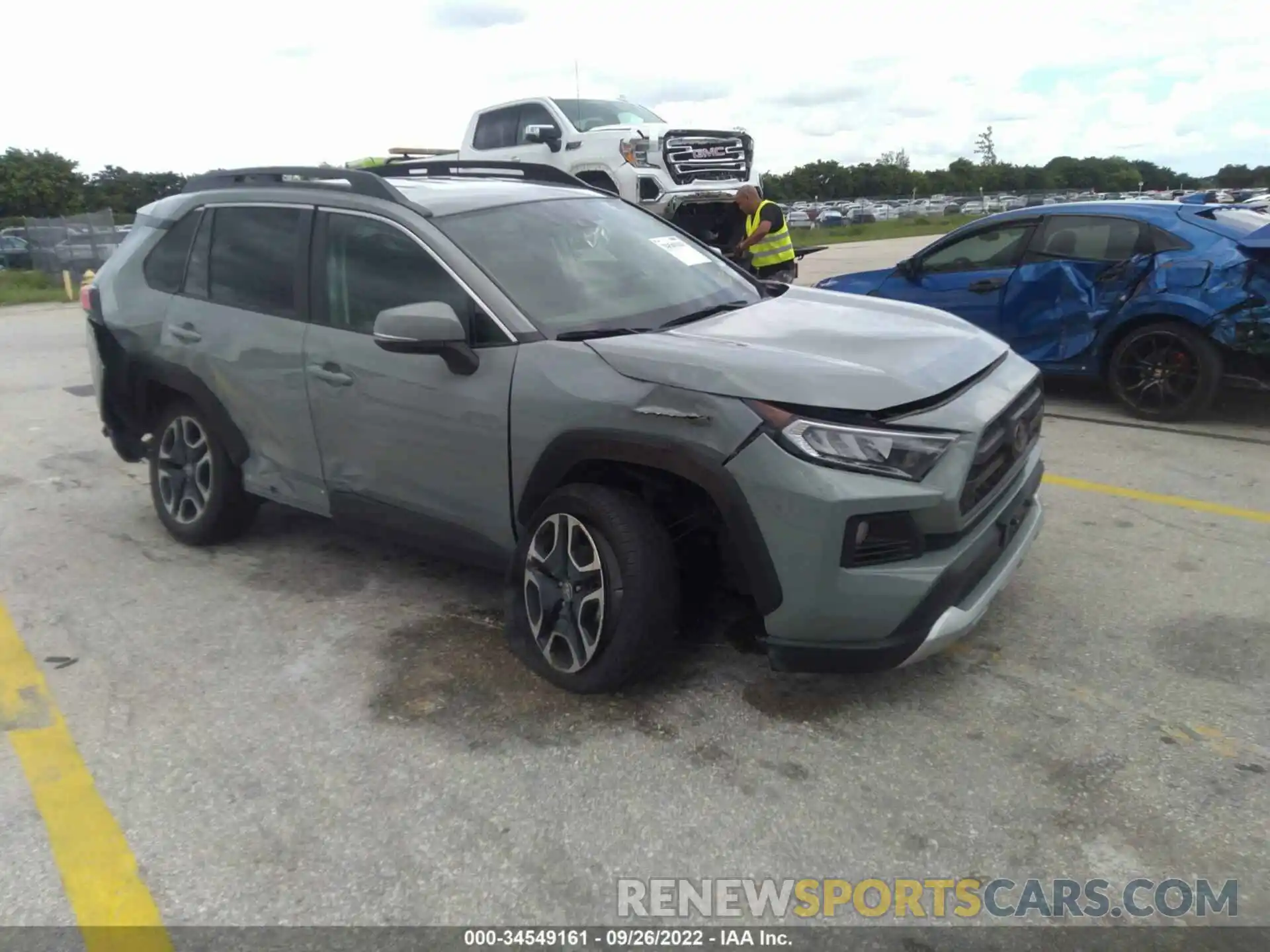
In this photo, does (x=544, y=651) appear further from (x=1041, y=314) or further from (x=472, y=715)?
(x=1041, y=314)

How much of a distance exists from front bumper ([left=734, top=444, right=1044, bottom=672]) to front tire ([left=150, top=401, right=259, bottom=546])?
9.51ft

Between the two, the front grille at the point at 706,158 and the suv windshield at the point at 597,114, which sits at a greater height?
the suv windshield at the point at 597,114

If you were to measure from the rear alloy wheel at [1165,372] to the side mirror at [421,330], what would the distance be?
535cm

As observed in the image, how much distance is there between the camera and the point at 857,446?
3.13 metres

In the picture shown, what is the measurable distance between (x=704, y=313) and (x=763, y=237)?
20.0ft

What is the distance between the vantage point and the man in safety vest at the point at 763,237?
9.97 m

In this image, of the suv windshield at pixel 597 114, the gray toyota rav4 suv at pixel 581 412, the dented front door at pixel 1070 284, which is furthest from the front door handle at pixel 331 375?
the suv windshield at pixel 597 114

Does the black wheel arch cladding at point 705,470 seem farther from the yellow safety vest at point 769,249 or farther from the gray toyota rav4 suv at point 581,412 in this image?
the yellow safety vest at point 769,249

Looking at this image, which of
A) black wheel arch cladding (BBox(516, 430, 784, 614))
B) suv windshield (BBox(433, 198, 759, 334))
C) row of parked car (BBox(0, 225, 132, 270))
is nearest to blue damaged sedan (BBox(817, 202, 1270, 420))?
suv windshield (BBox(433, 198, 759, 334))

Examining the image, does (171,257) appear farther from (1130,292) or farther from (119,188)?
(119,188)

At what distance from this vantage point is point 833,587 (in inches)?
124

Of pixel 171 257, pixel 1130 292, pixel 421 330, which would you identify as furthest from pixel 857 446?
pixel 1130 292

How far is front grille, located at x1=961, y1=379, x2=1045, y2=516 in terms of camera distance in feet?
10.8

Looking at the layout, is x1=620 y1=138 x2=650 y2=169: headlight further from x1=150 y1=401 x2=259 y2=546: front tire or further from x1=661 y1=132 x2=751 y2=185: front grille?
x1=150 y1=401 x2=259 y2=546: front tire
